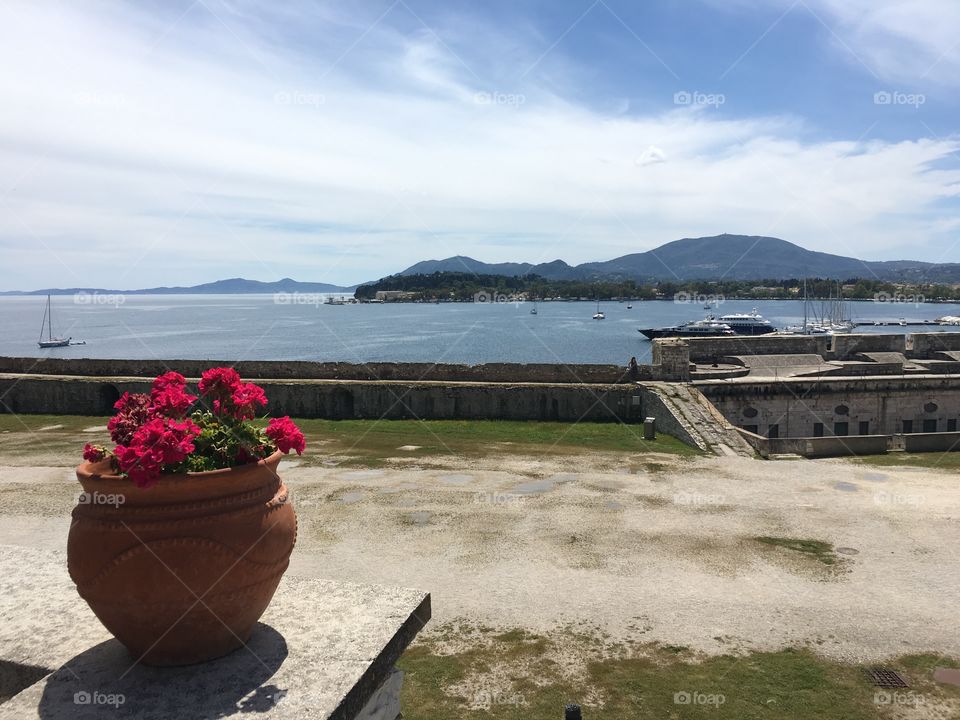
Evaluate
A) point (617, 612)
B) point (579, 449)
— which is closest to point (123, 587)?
point (617, 612)

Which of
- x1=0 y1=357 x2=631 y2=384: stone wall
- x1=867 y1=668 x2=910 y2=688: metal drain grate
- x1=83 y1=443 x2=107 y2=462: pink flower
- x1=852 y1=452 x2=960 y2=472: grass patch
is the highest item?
x1=83 y1=443 x2=107 y2=462: pink flower

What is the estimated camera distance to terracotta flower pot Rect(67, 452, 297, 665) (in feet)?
14.0

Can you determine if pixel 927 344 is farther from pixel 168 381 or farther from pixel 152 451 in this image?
pixel 152 451

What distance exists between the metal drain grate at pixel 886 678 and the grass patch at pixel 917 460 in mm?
13655

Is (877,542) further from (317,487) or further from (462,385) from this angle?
(462,385)

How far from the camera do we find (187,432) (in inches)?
182

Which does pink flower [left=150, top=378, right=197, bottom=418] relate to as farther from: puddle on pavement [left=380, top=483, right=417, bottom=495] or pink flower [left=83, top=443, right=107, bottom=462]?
puddle on pavement [left=380, top=483, right=417, bottom=495]

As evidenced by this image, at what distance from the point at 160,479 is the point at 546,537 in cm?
960

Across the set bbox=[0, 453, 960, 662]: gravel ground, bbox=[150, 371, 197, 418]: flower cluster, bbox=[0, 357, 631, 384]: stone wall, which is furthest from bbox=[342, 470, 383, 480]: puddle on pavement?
bbox=[150, 371, 197, 418]: flower cluster

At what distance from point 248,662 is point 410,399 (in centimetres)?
2408

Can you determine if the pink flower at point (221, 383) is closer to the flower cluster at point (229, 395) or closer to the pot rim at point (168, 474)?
the flower cluster at point (229, 395)

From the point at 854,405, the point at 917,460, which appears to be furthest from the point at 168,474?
the point at 854,405

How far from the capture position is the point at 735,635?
30.3ft

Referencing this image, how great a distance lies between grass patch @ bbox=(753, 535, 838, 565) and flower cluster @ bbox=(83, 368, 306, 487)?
10393mm
